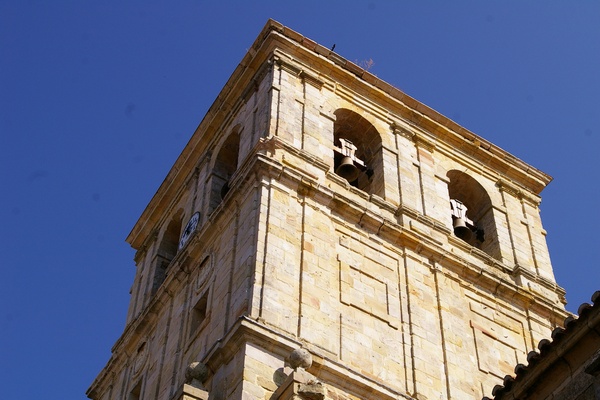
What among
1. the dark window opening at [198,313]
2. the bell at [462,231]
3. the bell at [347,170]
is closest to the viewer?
the dark window opening at [198,313]

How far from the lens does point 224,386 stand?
19.4 metres

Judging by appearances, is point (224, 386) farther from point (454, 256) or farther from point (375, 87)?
point (375, 87)

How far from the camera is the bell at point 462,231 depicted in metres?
28.3

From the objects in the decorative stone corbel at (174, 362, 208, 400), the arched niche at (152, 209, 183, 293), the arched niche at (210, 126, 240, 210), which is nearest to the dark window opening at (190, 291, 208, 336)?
the decorative stone corbel at (174, 362, 208, 400)

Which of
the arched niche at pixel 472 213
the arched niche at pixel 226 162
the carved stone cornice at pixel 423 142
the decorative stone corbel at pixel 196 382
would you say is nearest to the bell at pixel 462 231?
the arched niche at pixel 472 213

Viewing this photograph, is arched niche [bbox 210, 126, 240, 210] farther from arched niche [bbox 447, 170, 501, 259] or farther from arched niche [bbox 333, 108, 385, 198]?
arched niche [bbox 447, 170, 501, 259]

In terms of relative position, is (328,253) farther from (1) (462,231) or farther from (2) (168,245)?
(2) (168,245)

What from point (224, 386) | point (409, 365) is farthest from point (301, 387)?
point (409, 365)

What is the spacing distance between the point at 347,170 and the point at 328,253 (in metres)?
4.83

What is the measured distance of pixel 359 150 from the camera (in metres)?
28.6

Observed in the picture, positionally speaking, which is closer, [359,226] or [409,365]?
[409,365]

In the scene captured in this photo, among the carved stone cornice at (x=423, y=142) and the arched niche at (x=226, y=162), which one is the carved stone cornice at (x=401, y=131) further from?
the arched niche at (x=226, y=162)

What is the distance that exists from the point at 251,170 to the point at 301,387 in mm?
7453

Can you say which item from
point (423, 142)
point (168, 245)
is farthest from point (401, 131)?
point (168, 245)
